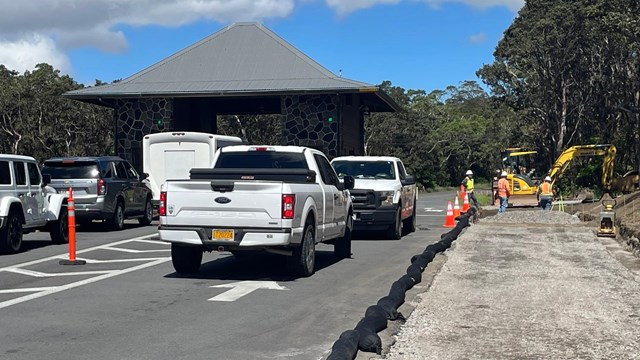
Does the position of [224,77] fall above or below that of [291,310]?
above

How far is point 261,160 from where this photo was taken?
13953 mm

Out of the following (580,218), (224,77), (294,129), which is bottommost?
(580,218)

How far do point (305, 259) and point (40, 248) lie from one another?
7.40 meters

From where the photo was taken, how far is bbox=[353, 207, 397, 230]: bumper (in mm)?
19234

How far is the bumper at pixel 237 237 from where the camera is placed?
1168cm

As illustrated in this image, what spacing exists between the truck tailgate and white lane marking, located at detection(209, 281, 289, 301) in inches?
33.0

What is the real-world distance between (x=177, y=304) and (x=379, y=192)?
9.89 metres

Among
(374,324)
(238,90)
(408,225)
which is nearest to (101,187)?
(408,225)

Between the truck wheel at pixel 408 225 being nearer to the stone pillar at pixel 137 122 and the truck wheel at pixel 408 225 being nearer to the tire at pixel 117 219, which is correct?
the tire at pixel 117 219

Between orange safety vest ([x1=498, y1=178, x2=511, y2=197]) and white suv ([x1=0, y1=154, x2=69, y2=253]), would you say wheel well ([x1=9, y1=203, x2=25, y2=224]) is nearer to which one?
A: white suv ([x1=0, y1=154, x2=69, y2=253])

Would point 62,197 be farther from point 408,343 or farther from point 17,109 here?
point 17,109

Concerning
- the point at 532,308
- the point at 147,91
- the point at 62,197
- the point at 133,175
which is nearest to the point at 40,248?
the point at 62,197

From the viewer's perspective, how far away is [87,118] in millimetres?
62812

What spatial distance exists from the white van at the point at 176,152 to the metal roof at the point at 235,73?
8256 mm
